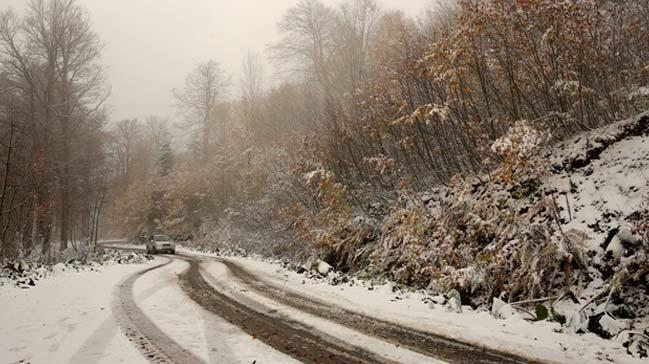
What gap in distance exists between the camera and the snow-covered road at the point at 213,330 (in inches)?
165

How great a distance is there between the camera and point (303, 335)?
16.5 ft

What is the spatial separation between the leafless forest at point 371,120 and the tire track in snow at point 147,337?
499 centimetres

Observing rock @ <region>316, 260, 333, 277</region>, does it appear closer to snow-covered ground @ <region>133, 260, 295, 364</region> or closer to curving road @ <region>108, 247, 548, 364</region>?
curving road @ <region>108, 247, 548, 364</region>

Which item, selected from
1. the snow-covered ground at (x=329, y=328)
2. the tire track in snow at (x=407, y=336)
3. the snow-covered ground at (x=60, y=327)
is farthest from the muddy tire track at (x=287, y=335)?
the snow-covered ground at (x=60, y=327)

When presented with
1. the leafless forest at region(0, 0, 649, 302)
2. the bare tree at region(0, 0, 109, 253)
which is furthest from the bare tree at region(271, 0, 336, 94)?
the bare tree at region(0, 0, 109, 253)

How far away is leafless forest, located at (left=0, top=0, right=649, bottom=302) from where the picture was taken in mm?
7406

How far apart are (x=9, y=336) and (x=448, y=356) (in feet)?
19.6

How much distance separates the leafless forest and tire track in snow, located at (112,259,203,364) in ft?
16.4

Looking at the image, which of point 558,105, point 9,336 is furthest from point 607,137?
point 9,336

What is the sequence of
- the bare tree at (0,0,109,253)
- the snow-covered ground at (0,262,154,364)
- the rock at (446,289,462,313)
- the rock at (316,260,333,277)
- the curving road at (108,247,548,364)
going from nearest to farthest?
the curving road at (108,247,548,364) < the snow-covered ground at (0,262,154,364) < the rock at (446,289,462,313) < the rock at (316,260,333,277) < the bare tree at (0,0,109,253)

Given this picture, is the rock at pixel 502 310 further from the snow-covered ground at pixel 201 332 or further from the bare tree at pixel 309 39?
the bare tree at pixel 309 39

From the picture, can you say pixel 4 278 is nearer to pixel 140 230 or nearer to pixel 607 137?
pixel 607 137

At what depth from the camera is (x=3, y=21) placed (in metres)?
20.1

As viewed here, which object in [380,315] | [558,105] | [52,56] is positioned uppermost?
[52,56]
